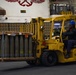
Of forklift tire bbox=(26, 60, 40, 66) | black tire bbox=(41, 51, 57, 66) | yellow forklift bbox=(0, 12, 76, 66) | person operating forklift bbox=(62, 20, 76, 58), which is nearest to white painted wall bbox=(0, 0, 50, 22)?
yellow forklift bbox=(0, 12, 76, 66)

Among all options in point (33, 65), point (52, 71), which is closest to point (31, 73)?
point (52, 71)

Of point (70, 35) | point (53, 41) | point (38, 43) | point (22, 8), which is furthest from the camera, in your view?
point (22, 8)

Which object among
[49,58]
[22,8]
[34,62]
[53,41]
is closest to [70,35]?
[53,41]

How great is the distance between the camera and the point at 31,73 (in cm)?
1529

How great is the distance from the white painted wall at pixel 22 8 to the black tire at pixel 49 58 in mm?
20526

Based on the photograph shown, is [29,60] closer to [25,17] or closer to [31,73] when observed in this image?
[31,73]

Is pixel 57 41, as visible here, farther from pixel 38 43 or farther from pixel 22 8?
pixel 22 8

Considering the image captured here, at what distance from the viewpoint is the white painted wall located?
3856cm

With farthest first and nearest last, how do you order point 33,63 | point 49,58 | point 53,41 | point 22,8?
point 22,8 → point 33,63 → point 53,41 → point 49,58

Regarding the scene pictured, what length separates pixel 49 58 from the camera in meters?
18.0

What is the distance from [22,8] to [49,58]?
21.2 m

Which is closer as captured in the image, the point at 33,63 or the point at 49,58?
the point at 49,58

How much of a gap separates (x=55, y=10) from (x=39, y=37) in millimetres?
20986

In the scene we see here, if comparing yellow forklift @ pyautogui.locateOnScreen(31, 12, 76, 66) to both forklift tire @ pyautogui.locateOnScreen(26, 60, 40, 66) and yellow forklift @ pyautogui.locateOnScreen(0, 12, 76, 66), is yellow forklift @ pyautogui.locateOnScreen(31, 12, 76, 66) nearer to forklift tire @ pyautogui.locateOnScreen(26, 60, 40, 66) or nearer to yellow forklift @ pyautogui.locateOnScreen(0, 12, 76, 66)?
yellow forklift @ pyautogui.locateOnScreen(0, 12, 76, 66)
